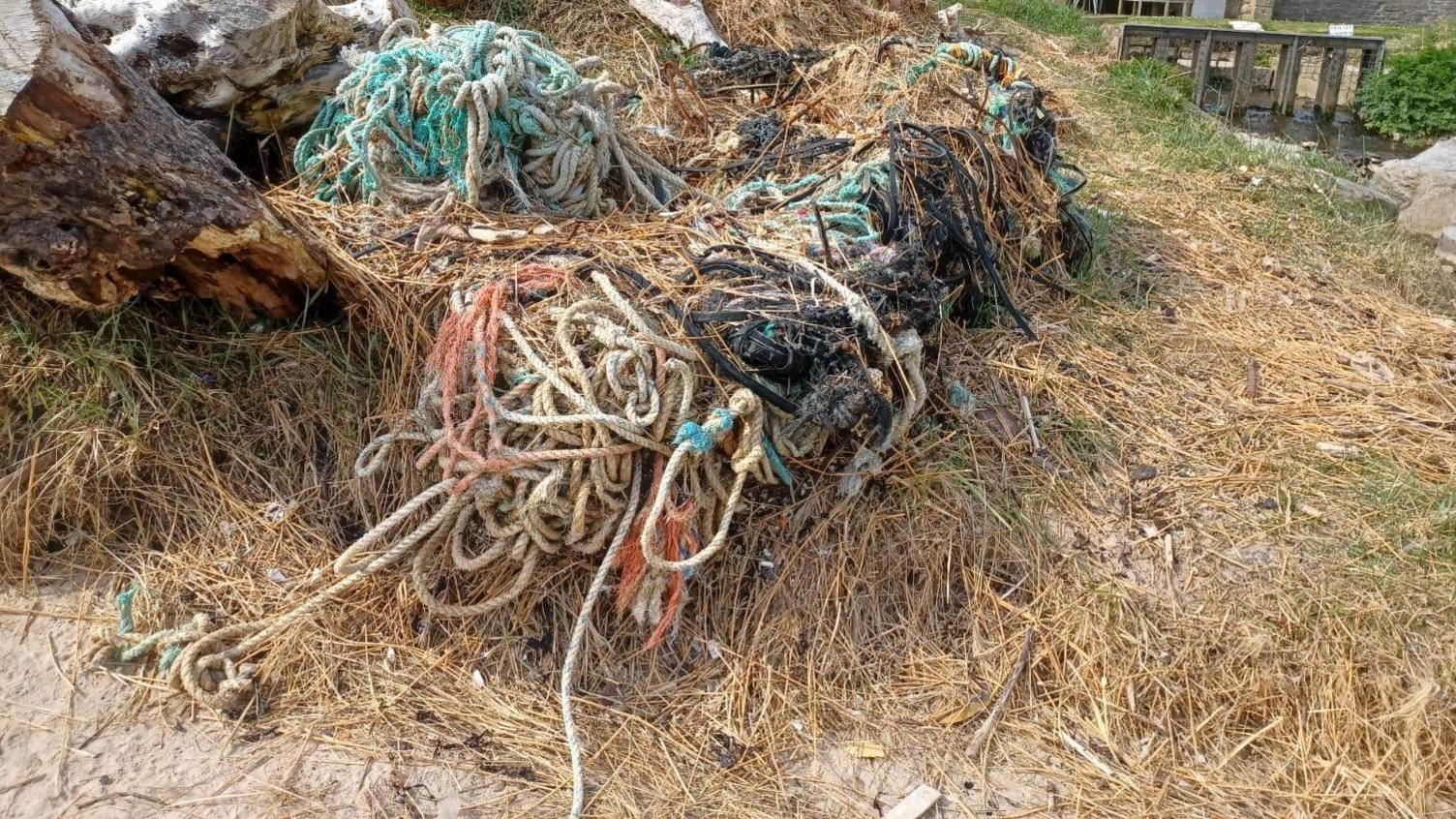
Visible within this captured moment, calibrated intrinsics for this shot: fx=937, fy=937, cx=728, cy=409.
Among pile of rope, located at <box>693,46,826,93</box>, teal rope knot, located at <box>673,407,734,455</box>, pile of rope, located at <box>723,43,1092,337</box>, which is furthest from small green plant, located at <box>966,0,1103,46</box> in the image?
teal rope knot, located at <box>673,407,734,455</box>

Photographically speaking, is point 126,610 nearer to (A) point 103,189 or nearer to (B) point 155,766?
(B) point 155,766

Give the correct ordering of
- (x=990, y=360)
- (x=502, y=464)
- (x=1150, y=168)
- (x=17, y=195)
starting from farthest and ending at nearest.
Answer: (x=1150, y=168), (x=990, y=360), (x=502, y=464), (x=17, y=195)

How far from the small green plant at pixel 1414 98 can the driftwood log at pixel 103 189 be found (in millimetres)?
12420

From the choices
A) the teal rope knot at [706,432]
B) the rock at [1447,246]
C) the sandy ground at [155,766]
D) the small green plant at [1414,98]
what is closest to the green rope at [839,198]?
the teal rope knot at [706,432]

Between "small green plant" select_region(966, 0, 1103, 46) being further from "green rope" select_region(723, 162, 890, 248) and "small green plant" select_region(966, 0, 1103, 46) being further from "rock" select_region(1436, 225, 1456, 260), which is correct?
"green rope" select_region(723, 162, 890, 248)

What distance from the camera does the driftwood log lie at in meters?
2.04

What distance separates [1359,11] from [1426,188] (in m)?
14.6

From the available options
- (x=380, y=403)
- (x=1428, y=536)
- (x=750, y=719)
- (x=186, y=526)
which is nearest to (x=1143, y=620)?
(x=1428, y=536)

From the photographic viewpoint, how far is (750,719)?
2301mm

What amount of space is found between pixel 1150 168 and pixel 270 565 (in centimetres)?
520

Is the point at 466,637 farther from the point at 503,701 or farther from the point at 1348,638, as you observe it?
the point at 1348,638

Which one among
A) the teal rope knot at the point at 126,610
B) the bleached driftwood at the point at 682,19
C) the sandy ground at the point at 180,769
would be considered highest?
the bleached driftwood at the point at 682,19

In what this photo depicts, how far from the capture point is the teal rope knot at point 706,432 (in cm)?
230

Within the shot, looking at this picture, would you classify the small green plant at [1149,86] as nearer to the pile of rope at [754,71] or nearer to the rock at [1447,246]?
the rock at [1447,246]
